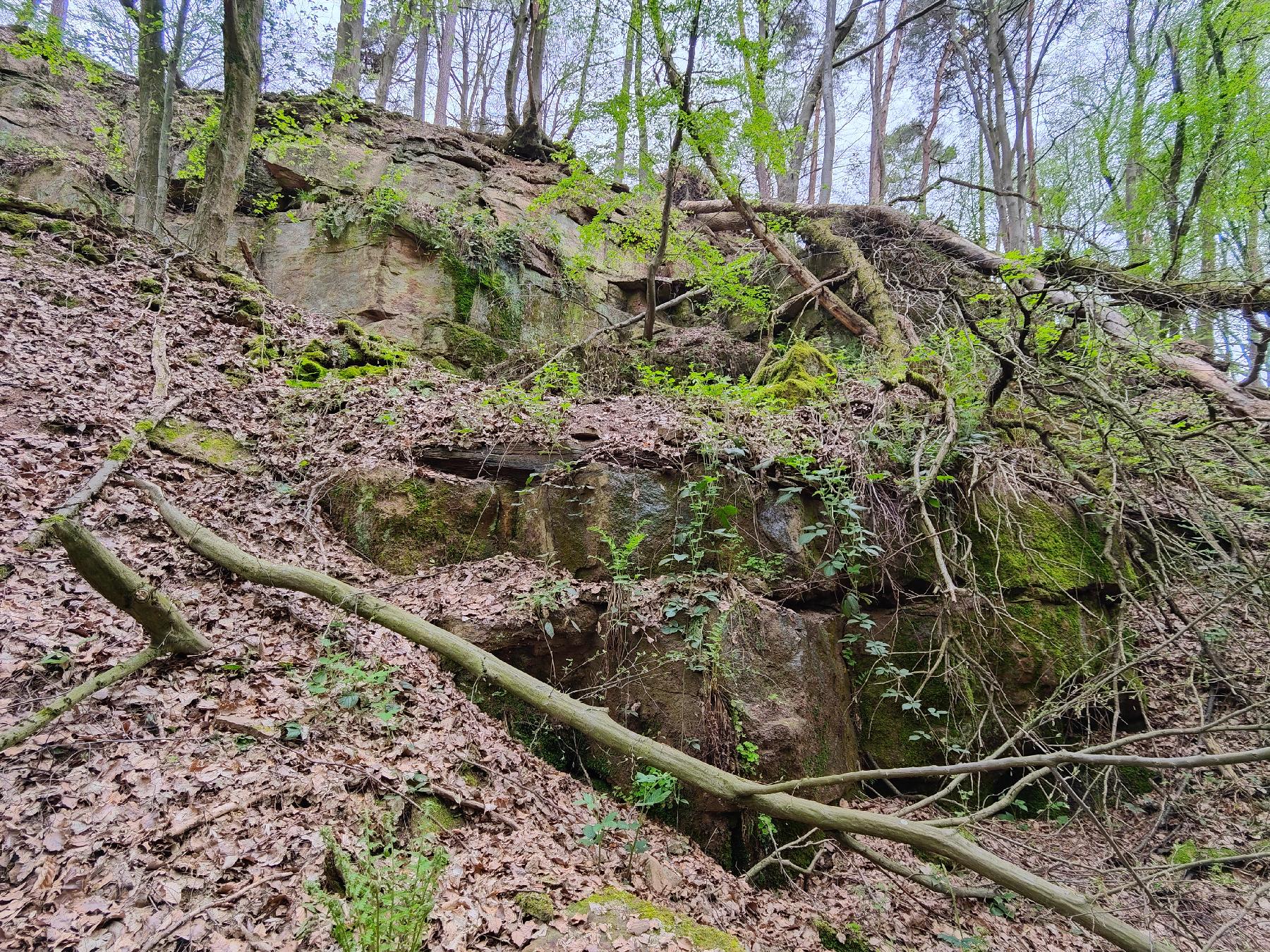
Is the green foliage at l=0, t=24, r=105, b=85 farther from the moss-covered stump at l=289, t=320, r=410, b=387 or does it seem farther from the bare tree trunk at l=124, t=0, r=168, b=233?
the moss-covered stump at l=289, t=320, r=410, b=387

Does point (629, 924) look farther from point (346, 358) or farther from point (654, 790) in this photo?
point (346, 358)

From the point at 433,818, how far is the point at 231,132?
364 inches

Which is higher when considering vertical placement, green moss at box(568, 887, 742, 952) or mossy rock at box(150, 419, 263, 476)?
mossy rock at box(150, 419, 263, 476)

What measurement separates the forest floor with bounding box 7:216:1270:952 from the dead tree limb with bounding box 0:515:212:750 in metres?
0.13

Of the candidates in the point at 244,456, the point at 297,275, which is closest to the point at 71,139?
the point at 297,275

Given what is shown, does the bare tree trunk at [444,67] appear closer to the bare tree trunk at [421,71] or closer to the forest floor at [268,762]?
the bare tree trunk at [421,71]

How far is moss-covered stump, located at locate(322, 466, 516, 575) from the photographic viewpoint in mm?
5297

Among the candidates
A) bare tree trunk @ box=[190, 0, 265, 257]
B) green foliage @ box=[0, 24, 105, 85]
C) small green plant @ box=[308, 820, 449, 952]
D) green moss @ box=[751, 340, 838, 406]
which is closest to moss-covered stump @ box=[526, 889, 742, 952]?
small green plant @ box=[308, 820, 449, 952]

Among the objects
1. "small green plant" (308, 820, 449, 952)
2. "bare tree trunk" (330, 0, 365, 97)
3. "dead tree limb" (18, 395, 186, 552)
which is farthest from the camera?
"bare tree trunk" (330, 0, 365, 97)

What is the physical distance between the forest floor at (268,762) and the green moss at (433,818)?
0.23 ft

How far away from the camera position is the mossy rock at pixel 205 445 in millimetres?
5316

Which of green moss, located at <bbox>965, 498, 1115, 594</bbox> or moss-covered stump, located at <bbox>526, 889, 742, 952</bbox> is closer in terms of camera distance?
moss-covered stump, located at <bbox>526, 889, 742, 952</bbox>

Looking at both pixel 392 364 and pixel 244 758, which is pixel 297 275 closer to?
pixel 392 364

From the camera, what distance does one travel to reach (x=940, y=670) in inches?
203
